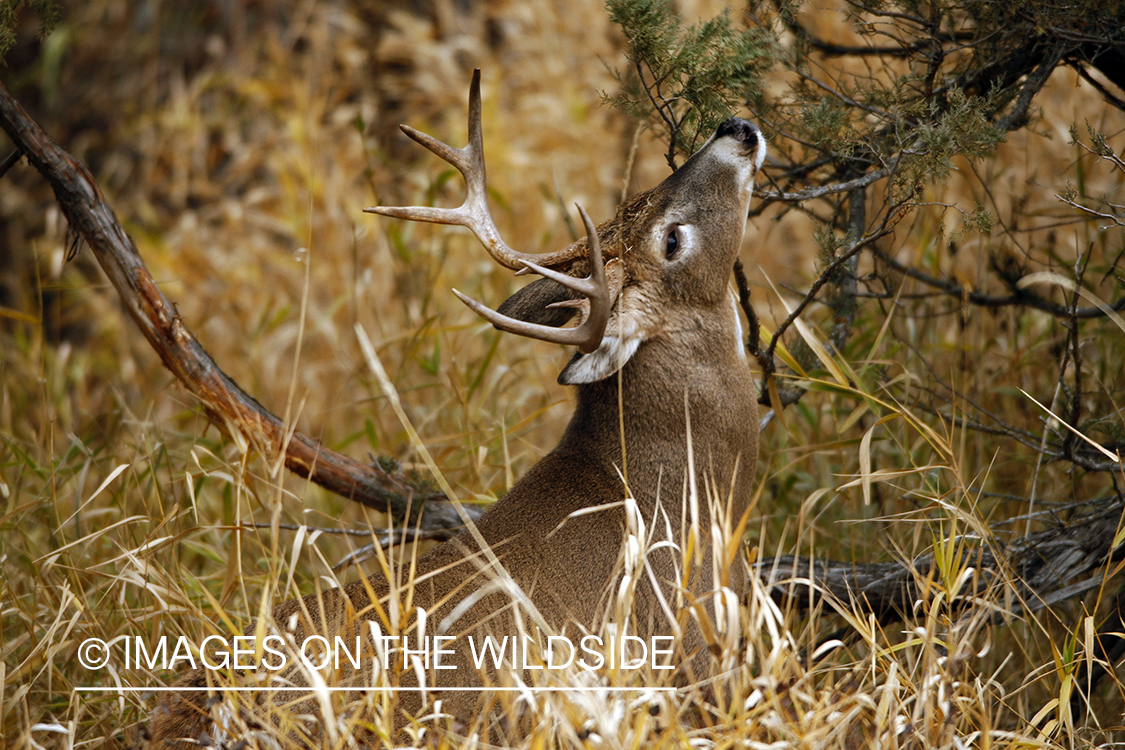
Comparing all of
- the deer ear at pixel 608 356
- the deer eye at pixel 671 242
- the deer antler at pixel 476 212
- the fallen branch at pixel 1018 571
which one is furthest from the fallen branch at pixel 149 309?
the fallen branch at pixel 1018 571

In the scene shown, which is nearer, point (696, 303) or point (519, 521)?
point (519, 521)

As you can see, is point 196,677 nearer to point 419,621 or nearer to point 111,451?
point 419,621

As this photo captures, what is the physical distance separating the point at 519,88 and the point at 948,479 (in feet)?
17.0

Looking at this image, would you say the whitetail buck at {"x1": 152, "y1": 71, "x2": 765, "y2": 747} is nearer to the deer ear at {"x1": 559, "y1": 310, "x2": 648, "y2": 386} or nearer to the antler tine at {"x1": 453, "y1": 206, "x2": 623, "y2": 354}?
the deer ear at {"x1": 559, "y1": 310, "x2": 648, "y2": 386}

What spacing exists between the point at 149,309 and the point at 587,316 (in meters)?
1.20

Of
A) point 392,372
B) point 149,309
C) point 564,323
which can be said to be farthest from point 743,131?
point 392,372

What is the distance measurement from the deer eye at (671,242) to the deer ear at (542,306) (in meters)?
0.30

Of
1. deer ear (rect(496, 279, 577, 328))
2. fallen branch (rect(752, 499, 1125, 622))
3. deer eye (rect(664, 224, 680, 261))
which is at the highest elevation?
deer eye (rect(664, 224, 680, 261))

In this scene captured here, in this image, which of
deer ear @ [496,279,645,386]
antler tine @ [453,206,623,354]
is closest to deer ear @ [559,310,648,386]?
deer ear @ [496,279,645,386]

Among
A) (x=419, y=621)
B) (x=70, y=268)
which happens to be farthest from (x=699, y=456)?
(x=70, y=268)

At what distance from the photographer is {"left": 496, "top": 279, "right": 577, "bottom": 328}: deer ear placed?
9.41ft

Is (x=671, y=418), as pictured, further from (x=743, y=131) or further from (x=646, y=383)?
(x=743, y=131)

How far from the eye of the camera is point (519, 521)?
9.04 ft

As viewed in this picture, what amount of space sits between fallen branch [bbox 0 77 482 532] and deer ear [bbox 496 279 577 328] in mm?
579
